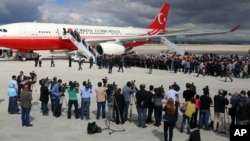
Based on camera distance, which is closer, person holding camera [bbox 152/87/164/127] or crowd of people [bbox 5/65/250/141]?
crowd of people [bbox 5/65/250/141]

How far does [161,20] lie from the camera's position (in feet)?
157

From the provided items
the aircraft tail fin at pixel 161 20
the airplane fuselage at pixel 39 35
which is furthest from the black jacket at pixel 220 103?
the aircraft tail fin at pixel 161 20

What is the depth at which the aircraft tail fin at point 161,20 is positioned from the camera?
4766 cm

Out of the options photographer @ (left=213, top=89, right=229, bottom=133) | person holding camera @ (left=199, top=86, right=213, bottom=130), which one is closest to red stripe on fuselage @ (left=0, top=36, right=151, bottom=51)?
person holding camera @ (left=199, top=86, right=213, bottom=130)

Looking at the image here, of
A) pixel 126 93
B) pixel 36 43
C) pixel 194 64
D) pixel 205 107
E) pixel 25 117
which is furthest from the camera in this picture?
pixel 36 43

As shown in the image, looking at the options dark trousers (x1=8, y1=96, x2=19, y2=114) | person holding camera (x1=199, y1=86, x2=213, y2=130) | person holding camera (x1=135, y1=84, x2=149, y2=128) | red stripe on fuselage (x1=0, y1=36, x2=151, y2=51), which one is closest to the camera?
person holding camera (x1=199, y1=86, x2=213, y2=130)

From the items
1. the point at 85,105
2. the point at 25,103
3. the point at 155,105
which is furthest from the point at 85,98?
the point at 155,105

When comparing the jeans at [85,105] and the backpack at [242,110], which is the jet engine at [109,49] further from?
the backpack at [242,110]

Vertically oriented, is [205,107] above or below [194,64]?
below

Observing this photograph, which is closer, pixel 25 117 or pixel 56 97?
pixel 25 117

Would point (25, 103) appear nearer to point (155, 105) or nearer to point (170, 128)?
point (155, 105)

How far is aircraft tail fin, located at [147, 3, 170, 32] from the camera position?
156ft

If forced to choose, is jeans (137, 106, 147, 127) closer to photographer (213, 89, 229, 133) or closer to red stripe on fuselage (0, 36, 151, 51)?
photographer (213, 89, 229, 133)

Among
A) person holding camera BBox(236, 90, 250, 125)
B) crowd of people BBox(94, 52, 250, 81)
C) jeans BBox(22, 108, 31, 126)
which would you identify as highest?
crowd of people BBox(94, 52, 250, 81)
